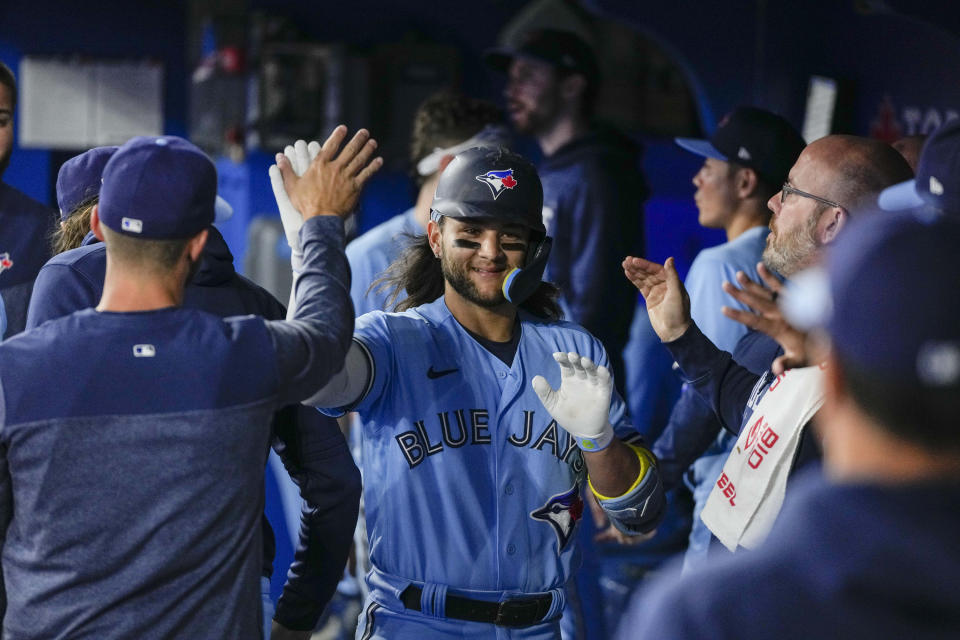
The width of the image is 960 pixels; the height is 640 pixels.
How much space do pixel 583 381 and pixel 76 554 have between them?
1.07m

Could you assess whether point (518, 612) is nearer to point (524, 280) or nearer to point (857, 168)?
point (524, 280)

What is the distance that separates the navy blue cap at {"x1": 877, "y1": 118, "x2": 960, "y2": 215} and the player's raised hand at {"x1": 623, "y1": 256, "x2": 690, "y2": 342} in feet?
2.02

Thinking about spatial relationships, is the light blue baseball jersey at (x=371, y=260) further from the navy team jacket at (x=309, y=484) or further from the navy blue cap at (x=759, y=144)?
the navy team jacket at (x=309, y=484)

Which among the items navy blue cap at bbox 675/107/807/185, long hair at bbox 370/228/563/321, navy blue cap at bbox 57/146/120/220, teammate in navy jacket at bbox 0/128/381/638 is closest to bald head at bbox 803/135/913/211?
long hair at bbox 370/228/563/321

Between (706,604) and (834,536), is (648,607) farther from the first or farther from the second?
(834,536)

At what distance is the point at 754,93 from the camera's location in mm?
6953

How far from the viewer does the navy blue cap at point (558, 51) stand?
19.8ft

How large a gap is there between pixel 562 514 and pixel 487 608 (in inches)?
10.7

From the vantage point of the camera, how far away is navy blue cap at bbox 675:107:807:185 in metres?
4.61

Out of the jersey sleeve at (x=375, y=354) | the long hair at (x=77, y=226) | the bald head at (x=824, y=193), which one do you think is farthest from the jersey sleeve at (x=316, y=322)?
the bald head at (x=824, y=193)

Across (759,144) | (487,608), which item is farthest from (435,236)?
(759,144)

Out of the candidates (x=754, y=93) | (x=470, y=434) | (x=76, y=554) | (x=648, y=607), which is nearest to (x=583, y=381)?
(x=470, y=434)

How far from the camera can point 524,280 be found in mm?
2961

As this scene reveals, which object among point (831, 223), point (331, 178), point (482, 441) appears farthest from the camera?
point (831, 223)
